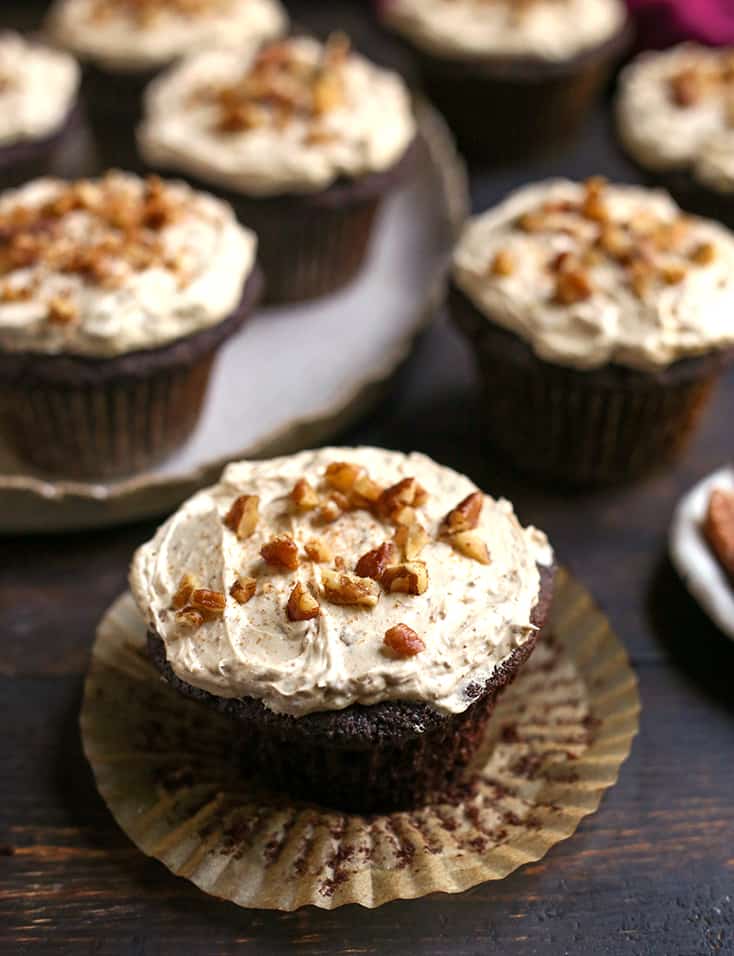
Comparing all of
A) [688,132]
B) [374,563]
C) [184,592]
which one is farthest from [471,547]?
Result: [688,132]

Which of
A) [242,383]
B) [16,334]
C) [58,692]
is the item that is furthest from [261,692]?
[242,383]

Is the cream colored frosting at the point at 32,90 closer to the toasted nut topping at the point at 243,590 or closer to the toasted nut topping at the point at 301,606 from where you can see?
the toasted nut topping at the point at 243,590

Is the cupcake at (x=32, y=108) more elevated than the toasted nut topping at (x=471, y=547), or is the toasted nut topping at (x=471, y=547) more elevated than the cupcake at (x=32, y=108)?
the toasted nut topping at (x=471, y=547)

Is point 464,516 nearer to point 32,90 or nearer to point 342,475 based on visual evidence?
point 342,475

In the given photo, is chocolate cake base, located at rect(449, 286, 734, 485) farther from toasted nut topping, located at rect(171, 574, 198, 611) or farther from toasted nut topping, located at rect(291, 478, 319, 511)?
toasted nut topping, located at rect(171, 574, 198, 611)

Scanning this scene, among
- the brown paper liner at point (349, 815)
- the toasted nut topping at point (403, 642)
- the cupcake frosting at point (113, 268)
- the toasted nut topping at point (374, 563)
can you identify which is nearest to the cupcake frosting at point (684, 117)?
the cupcake frosting at point (113, 268)

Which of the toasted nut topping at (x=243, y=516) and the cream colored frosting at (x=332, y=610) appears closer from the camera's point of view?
the cream colored frosting at (x=332, y=610)
